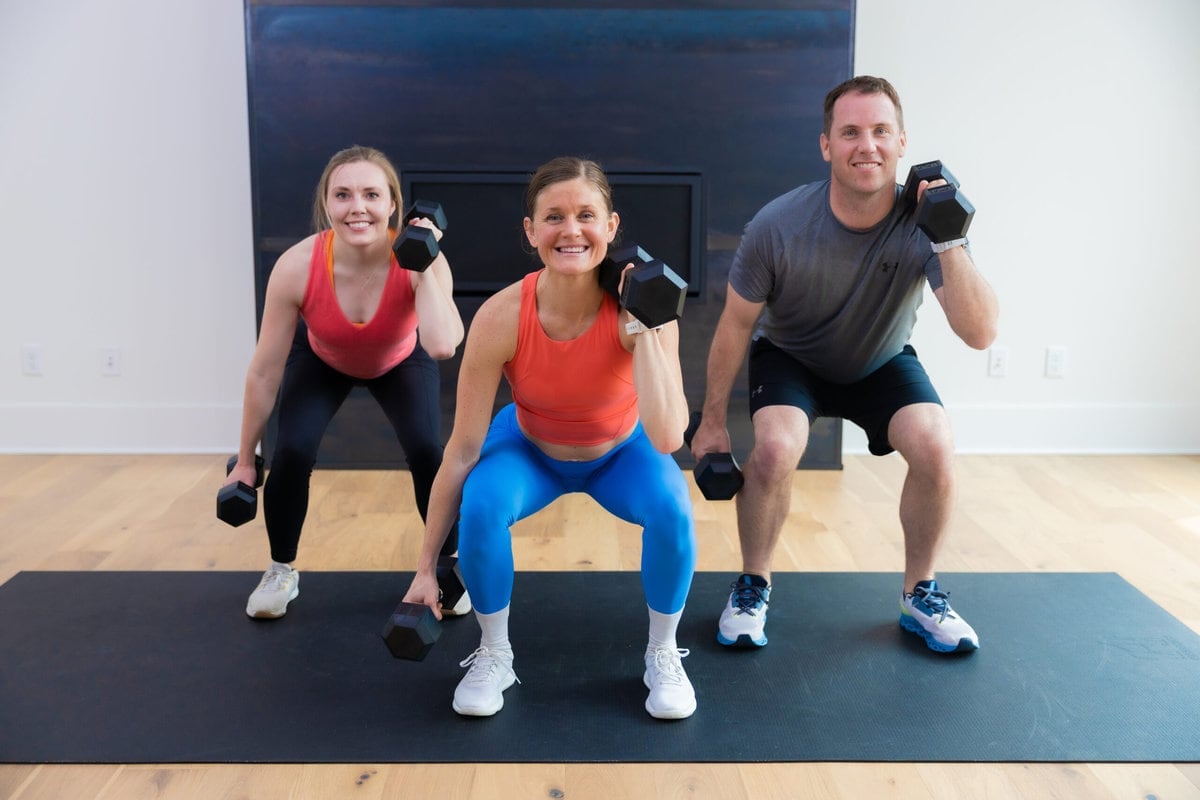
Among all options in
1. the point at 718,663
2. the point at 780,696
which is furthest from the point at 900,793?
the point at 718,663

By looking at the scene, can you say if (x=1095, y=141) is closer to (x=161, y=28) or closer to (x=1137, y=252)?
(x=1137, y=252)

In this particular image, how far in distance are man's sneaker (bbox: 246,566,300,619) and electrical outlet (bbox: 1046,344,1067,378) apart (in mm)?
2914

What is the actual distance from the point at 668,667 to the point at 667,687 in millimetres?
54

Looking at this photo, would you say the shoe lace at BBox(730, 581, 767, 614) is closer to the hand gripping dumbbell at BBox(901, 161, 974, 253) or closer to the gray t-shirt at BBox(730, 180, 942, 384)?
the gray t-shirt at BBox(730, 180, 942, 384)

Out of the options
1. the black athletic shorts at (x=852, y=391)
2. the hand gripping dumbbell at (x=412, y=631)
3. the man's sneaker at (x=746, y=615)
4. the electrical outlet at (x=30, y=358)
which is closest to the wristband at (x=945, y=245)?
the black athletic shorts at (x=852, y=391)

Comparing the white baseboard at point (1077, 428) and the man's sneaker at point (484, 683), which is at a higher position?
the white baseboard at point (1077, 428)

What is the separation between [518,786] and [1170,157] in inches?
136

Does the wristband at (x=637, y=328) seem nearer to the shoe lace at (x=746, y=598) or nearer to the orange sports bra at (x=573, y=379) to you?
the orange sports bra at (x=573, y=379)

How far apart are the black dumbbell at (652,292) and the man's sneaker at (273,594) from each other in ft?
3.85

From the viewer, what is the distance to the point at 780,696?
217 centimetres

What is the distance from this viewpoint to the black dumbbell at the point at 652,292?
1.83 metres

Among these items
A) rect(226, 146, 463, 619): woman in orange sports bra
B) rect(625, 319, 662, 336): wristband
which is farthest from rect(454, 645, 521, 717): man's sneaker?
rect(625, 319, 662, 336): wristband

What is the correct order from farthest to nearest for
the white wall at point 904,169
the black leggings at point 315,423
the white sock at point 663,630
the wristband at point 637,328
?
the white wall at point 904,169 < the black leggings at point 315,423 < the white sock at point 663,630 < the wristband at point 637,328

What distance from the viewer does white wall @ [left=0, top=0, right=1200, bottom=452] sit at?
12.9 feet
